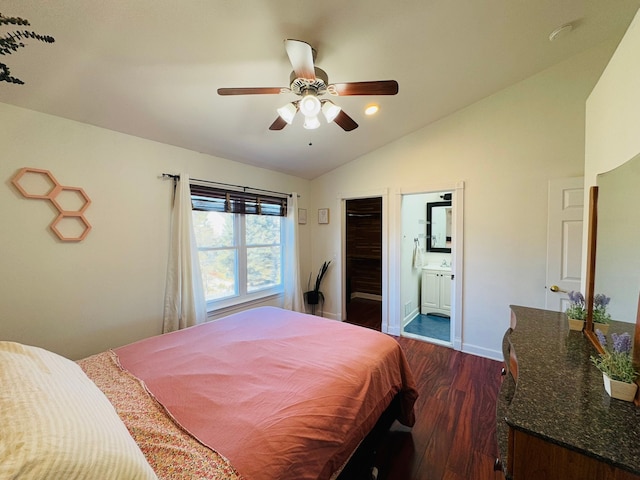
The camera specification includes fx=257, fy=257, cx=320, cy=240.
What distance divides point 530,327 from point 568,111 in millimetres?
2179

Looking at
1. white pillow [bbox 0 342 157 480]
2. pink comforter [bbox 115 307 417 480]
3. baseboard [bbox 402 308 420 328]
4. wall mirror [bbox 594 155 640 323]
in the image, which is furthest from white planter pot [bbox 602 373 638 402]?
baseboard [bbox 402 308 420 328]

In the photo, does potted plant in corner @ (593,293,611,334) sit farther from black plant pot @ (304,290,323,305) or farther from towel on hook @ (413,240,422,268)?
black plant pot @ (304,290,323,305)

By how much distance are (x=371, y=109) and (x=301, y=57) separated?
4.34 ft

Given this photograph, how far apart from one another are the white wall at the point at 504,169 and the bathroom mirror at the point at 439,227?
1.29 meters

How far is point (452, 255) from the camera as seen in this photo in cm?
308

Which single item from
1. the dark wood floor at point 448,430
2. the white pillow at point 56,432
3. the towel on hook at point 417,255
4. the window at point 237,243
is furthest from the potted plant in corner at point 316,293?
the white pillow at point 56,432

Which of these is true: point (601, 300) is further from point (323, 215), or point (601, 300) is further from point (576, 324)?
point (323, 215)

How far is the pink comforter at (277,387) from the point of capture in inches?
38.1

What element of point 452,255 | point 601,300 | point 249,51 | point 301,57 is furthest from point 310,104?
point 452,255

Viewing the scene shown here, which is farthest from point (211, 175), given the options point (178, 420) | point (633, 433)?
point (633, 433)

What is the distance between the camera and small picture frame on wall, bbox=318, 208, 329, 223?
4.08 m

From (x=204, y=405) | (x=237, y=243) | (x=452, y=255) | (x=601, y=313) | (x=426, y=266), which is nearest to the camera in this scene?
(x=204, y=405)

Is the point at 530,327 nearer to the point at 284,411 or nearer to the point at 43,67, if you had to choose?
the point at 284,411

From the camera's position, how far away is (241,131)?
257 cm
